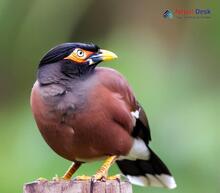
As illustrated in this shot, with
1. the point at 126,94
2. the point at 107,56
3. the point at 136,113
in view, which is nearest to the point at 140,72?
the point at 136,113

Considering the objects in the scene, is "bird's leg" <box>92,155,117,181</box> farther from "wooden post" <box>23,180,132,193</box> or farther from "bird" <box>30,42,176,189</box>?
"wooden post" <box>23,180,132,193</box>

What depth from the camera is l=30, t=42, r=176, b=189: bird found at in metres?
5.63

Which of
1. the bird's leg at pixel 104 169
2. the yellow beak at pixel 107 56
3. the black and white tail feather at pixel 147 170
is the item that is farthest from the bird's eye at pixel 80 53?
the black and white tail feather at pixel 147 170

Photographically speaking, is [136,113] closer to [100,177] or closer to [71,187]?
[100,177]

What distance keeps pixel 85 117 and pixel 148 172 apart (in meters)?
1.22

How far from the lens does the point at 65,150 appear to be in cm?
575

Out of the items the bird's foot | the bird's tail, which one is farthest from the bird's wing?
the bird's foot

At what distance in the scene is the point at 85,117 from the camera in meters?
5.63

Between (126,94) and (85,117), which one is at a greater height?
(126,94)

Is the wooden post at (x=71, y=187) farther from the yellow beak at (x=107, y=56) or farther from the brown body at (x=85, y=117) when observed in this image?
the yellow beak at (x=107, y=56)

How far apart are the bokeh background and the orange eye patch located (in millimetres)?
1038

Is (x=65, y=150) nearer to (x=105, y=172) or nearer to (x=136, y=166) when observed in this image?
(x=105, y=172)

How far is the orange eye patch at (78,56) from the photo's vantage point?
5.82 m

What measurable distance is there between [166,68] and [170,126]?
0.96 metres
